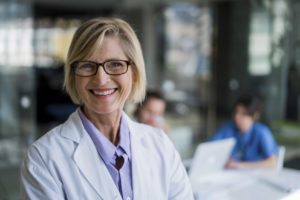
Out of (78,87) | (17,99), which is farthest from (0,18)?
(78,87)

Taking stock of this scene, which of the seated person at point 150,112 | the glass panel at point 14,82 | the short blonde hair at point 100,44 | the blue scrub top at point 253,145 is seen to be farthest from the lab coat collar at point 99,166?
the glass panel at point 14,82

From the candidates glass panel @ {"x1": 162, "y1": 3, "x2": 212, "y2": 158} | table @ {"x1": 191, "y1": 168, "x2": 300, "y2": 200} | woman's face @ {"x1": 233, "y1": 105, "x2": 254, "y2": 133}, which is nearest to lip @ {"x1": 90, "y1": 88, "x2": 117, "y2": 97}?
table @ {"x1": 191, "y1": 168, "x2": 300, "y2": 200}

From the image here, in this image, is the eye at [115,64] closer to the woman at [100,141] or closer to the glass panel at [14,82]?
the woman at [100,141]

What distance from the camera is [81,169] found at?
1.20 metres

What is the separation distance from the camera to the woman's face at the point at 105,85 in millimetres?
1240

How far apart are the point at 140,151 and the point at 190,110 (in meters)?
5.98

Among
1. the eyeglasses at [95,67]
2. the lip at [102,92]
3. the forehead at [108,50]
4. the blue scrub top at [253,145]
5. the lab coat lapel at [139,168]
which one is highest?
the forehead at [108,50]

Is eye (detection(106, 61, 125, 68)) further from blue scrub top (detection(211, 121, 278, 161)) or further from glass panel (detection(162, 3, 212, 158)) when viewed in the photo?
glass panel (detection(162, 3, 212, 158))

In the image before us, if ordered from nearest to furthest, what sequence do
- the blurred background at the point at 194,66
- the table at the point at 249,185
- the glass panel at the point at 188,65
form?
1. the table at the point at 249,185
2. the blurred background at the point at 194,66
3. the glass panel at the point at 188,65

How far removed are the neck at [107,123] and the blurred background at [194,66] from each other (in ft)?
8.69

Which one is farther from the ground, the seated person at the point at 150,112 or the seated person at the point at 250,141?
the seated person at the point at 150,112

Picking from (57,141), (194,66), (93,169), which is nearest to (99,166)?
(93,169)

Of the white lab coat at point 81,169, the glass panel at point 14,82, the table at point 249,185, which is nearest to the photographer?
the white lab coat at point 81,169

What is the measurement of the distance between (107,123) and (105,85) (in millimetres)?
130
